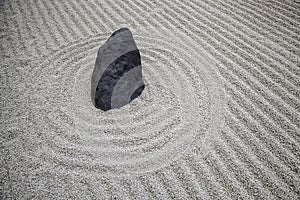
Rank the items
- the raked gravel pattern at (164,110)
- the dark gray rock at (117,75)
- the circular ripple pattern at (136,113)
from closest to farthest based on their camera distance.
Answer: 1. the raked gravel pattern at (164,110)
2. the circular ripple pattern at (136,113)
3. the dark gray rock at (117,75)

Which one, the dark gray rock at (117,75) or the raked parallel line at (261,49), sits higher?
the raked parallel line at (261,49)

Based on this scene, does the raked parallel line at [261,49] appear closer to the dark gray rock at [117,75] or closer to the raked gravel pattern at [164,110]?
the raked gravel pattern at [164,110]

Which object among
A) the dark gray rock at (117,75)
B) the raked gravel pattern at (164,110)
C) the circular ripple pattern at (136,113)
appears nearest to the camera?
the raked gravel pattern at (164,110)

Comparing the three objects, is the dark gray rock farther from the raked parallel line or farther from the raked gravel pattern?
the raked parallel line

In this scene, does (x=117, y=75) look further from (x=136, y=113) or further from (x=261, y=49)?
(x=261, y=49)

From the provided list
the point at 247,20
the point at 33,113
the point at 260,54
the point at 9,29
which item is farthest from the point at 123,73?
the point at 9,29

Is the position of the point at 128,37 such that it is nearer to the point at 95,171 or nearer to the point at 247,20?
the point at 95,171

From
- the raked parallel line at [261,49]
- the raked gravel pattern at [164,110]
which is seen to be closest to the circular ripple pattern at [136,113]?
the raked gravel pattern at [164,110]

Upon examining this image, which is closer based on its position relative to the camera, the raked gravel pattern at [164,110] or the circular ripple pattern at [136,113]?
the raked gravel pattern at [164,110]
